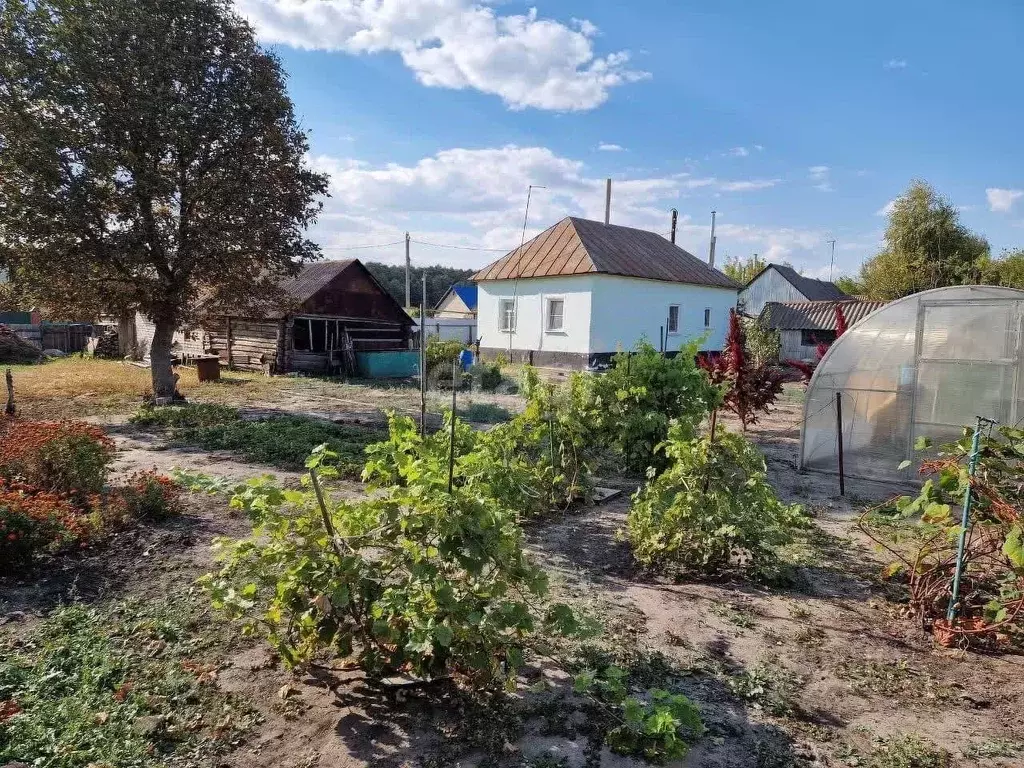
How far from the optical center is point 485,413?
42.8ft

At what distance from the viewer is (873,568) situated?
5457 millimetres

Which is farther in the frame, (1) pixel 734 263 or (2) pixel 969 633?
(1) pixel 734 263

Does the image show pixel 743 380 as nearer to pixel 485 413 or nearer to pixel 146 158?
pixel 485 413

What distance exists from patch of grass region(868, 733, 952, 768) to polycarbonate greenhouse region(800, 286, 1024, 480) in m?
6.10

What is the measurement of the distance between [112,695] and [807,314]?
32622 millimetres

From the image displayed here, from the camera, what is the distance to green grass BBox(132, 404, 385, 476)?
898 cm

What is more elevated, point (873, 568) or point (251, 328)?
point (251, 328)

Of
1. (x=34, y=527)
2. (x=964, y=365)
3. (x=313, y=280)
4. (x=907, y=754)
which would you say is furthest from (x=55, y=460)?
(x=313, y=280)

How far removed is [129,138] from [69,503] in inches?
368

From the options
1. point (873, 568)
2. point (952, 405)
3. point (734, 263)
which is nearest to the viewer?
point (873, 568)

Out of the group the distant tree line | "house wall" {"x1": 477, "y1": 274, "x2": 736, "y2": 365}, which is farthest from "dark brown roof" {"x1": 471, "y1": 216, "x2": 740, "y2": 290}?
the distant tree line

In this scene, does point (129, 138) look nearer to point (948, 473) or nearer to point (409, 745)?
point (409, 745)

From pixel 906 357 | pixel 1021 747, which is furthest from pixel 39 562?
pixel 906 357

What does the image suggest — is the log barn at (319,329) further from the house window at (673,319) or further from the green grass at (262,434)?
the house window at (673,319)
